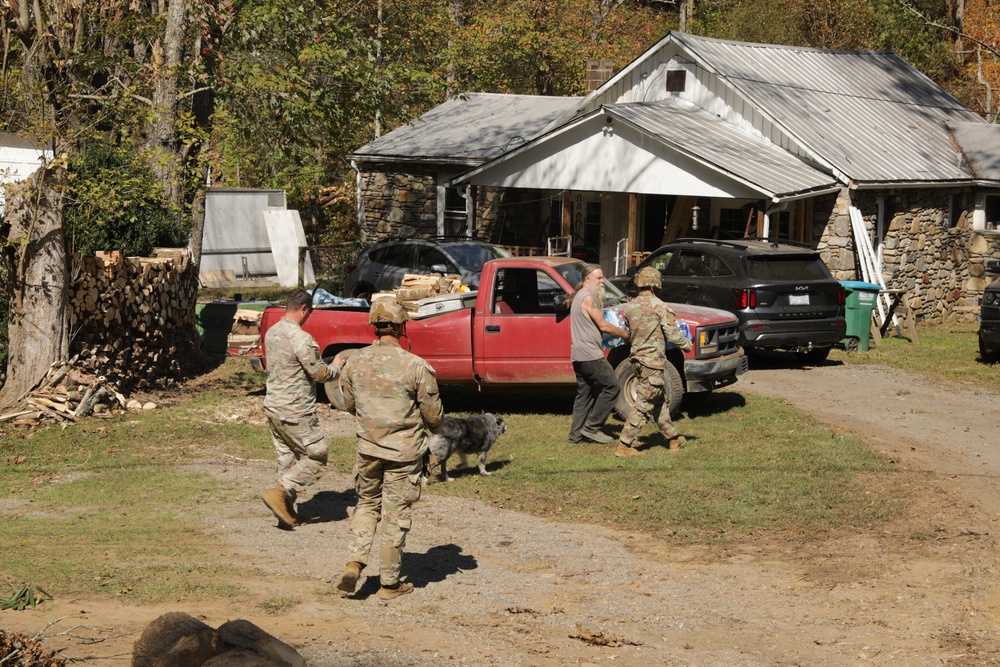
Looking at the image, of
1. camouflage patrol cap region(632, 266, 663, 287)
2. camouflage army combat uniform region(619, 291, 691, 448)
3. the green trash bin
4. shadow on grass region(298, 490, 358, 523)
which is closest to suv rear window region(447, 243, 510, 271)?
the green trash bin

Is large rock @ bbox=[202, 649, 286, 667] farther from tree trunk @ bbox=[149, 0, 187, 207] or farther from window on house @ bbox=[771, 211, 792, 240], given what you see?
window on house @ bbox=[771, 211, 792, 240]

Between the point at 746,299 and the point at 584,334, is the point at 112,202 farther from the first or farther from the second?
the point at 746,299

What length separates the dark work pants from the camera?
38.8 ft

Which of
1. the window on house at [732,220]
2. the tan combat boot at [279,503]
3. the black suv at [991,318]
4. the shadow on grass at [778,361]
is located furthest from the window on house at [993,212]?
the tan combat boot at [279,503]

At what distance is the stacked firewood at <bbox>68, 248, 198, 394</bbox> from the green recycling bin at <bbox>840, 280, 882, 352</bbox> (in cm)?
1082

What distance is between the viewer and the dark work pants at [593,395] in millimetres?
11820

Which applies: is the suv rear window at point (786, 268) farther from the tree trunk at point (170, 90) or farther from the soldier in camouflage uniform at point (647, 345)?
the tree trunk at point (170, 90)

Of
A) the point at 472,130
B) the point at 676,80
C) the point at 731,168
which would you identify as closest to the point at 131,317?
the point at 731,168

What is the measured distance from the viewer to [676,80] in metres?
25.2

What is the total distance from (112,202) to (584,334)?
640 cm

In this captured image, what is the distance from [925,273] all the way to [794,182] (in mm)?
5435

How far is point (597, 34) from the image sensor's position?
44.0 meters

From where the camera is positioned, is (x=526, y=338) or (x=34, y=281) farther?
(x=34, y=281)

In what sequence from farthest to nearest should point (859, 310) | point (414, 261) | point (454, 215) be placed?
point (454, 215)
point (414, 261)
point (859, 310)
